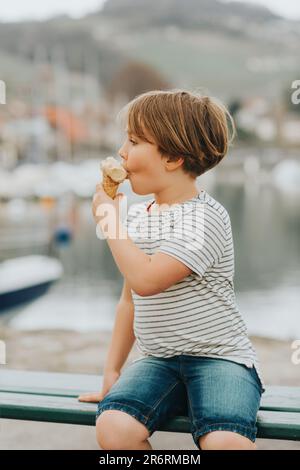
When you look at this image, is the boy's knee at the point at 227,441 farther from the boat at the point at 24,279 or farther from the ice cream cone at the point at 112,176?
the boat at the point at 24,279

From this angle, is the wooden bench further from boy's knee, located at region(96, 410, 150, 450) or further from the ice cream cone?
the ice cream cone

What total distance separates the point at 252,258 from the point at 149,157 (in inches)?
551

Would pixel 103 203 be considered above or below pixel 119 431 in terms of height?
above

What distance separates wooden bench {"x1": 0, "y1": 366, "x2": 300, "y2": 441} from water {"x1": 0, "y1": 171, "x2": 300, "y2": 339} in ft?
11.4

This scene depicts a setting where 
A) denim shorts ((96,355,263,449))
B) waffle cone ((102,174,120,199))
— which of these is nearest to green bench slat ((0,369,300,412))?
denim shorts ((96,355,263,449))

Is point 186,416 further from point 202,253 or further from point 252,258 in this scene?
point 252,258

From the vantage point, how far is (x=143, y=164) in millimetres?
1555

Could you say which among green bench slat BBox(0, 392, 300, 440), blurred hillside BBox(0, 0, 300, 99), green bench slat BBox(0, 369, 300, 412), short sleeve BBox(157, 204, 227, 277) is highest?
blurred hillside BBox(0, 0, 300, 99)

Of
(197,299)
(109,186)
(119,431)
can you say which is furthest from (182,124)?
(119,431)

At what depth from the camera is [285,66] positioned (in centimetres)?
8262

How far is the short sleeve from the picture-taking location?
146cm

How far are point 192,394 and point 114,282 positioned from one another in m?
11.2
